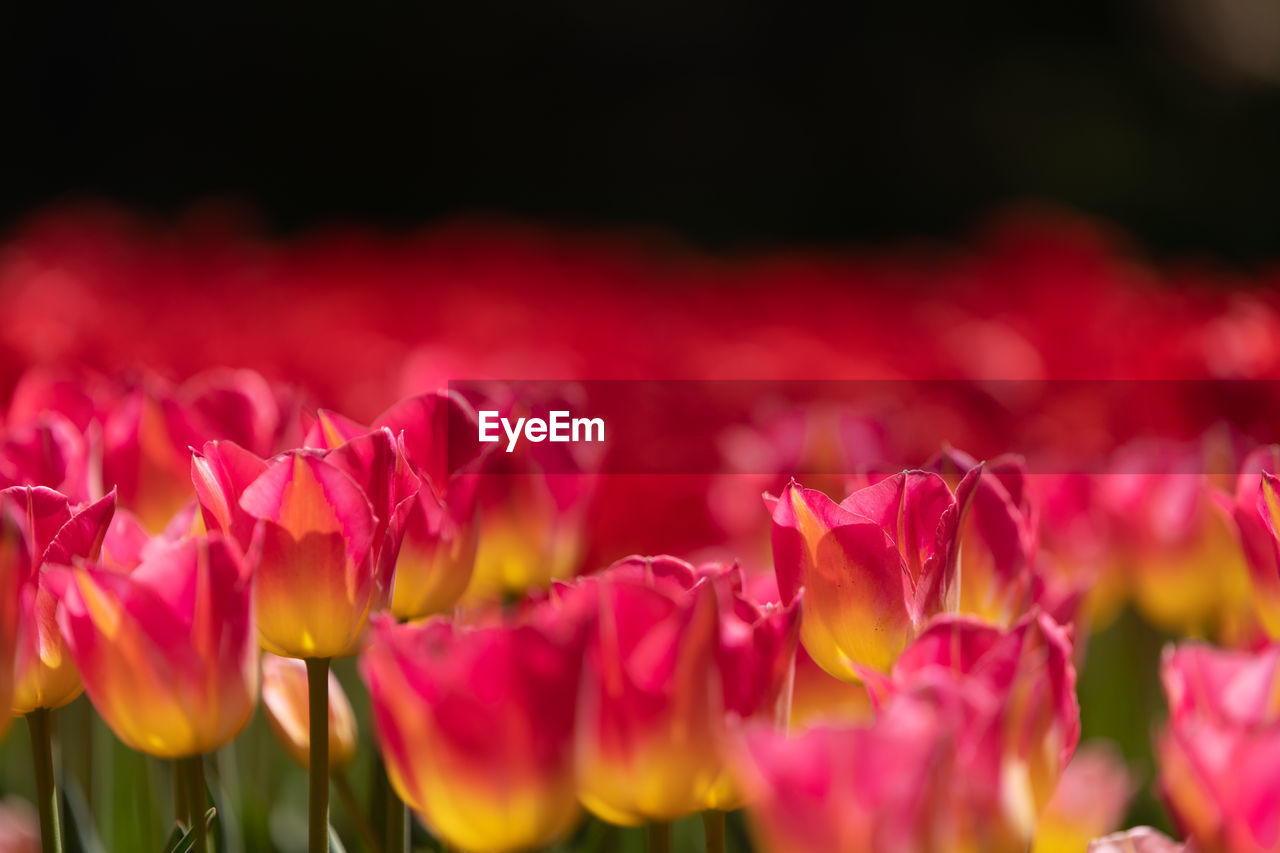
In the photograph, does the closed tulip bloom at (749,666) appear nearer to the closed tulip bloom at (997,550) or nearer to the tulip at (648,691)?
the tulip at (648,691)

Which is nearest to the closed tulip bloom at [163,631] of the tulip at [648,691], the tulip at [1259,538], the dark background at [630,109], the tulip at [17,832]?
the tulip at [648,691]

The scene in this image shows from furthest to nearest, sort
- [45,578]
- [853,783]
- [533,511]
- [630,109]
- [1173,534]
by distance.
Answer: [630,109]
[1173,534]
[533,511]
[45,578]
[853,783]

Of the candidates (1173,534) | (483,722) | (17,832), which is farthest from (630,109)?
(483,722)

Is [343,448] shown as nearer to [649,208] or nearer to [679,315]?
[679,315]

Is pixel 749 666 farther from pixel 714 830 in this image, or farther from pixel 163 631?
pixel 163 631

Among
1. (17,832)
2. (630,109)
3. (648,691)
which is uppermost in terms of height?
(630,109)

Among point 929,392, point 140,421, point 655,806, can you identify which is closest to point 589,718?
point 655,806
